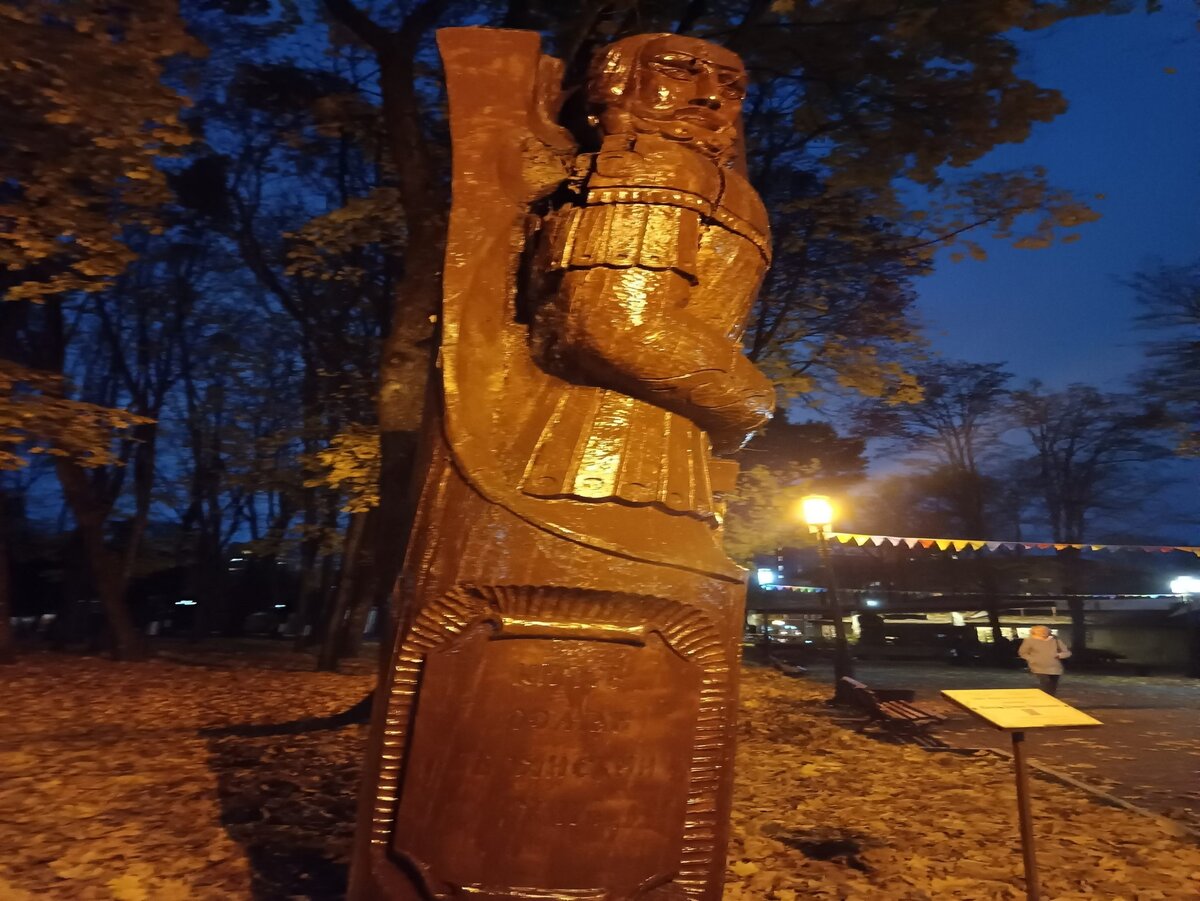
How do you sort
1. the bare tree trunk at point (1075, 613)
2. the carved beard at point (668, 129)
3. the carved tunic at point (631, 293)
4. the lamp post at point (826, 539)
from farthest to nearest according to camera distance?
the bare tree trunk at point (1075, 613) < the lamp post at point (826, 539) < the carved beard at point (668, 129) < the carved tunic at point (631, 293)

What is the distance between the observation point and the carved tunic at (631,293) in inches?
94.4

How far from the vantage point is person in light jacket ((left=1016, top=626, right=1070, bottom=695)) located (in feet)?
37.2

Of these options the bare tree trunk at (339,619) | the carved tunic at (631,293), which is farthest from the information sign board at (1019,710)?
the bare tree trunk at (339,619)

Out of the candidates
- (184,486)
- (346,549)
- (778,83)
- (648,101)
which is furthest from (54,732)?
(184,486)

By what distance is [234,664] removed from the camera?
1334cm

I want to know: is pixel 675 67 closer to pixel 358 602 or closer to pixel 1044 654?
pixel 1044 654

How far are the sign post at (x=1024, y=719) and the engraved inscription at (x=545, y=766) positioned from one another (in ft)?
5.76

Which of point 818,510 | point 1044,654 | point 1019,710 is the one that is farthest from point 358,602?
point 1019,710

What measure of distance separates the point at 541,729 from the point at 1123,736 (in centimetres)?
953

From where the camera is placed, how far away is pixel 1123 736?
932cm

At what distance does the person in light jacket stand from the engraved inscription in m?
10.8

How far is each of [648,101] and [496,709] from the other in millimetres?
1980

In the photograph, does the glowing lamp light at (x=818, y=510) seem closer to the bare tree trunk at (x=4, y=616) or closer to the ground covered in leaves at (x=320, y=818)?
the ground covered in leaves at (x=320, y=818)

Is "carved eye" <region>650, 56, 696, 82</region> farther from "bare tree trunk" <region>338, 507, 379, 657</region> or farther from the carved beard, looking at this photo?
"bare tree trunk" <region>338, 507, 379, 657</region>
